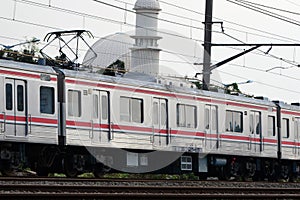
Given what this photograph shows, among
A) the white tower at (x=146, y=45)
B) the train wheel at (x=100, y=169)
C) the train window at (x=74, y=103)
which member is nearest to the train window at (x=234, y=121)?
the white tower at (x=146, y=45)

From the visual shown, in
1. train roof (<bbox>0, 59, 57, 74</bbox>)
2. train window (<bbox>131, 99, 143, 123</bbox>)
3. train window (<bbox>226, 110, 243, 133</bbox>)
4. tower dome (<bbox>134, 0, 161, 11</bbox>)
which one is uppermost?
tower dome (<bbox>134, 0, 161, 11</bbox>)

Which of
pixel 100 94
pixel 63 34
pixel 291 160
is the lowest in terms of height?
pixel 291 160

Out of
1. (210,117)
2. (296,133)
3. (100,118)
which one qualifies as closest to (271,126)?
(296,133)

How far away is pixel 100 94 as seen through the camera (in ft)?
83.2

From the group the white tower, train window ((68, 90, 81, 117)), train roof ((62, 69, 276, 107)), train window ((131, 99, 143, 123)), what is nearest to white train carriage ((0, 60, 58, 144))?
train window ((68, 90, 81, 117))

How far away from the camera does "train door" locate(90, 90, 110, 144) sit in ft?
82.3

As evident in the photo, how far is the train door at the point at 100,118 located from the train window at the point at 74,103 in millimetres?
556

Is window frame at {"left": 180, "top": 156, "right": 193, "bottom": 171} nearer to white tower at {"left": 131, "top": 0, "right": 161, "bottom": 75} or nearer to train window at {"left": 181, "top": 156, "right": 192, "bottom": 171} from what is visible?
train window at {"left": 181, "top": 156, "right": 192, "bottom": 171}

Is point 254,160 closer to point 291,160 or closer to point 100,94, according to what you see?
point 291,160

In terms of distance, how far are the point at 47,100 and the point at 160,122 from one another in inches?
204

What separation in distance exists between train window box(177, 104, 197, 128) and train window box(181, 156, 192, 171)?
1.26m

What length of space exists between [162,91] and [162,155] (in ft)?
7.45

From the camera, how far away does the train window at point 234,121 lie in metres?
31.2

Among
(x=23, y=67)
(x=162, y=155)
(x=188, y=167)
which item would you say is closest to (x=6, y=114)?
(x=23, y=67)
